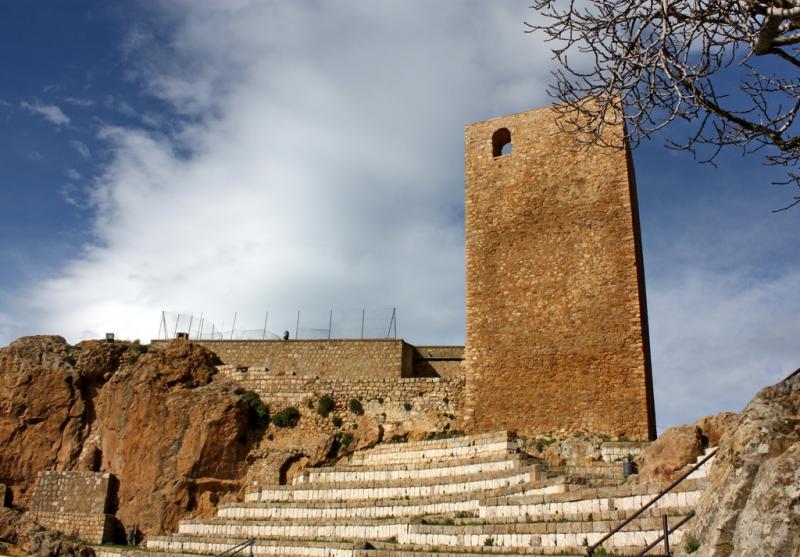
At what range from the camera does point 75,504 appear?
20234 millimetres

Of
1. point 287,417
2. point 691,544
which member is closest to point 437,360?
point 287,417

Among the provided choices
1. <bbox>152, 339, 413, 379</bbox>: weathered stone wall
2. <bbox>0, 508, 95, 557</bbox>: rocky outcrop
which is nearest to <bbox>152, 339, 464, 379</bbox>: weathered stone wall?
<bbox>152, 339, 413, 379</bbox>: weathered stone wall

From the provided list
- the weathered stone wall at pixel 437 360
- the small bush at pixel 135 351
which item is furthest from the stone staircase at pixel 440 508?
the small bush at pixel 135 351

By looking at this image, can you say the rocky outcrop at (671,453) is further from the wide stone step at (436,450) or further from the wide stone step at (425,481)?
the wide stone step at (436,450)

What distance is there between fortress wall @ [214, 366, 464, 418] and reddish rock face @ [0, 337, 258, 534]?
2.59ft

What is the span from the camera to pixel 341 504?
15.8 m

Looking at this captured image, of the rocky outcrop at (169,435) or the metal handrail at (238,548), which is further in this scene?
the rocky outcrop at (169,435)

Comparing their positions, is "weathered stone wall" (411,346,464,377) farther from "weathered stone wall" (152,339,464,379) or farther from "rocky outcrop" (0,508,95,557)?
"rocky outcrop" (0,508,95,557)

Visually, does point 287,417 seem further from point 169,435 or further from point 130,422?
point 130,422

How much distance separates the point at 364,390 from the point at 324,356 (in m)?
3.02

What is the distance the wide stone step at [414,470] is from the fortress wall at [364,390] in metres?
2.44

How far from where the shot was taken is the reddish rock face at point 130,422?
19.7 metres

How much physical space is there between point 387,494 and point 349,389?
205 inches

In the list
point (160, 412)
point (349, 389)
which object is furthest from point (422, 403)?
point (160, 412)
